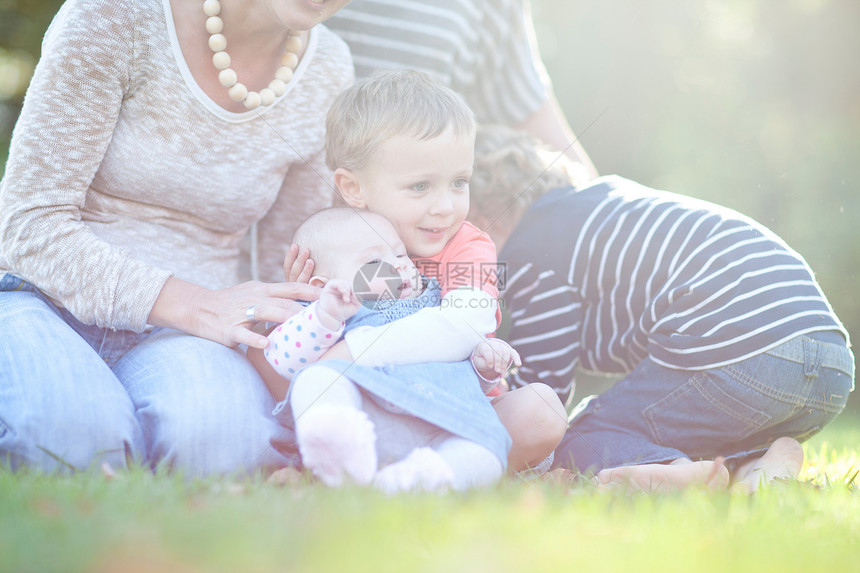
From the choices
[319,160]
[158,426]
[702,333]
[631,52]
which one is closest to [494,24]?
[319,160]

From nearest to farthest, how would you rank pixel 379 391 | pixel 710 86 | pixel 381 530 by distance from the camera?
pixel 381 530
pixel 379 391
pixel 710 86

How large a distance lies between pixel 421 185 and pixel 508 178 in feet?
1.91

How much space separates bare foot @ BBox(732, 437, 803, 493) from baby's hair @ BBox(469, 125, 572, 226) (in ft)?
3.08

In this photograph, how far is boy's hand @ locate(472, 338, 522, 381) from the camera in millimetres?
1692

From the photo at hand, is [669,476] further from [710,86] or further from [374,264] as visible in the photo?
[710,86]

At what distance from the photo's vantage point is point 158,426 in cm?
165

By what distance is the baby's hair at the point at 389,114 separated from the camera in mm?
1844

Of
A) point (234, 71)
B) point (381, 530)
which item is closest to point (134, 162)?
point (234, 71)

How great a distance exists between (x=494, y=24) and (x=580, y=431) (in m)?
1.42

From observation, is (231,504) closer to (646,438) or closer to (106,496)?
(106,496)

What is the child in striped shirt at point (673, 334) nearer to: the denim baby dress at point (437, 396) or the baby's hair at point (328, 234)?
the denim baby dress at point (437, 396)

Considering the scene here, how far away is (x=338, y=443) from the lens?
1424 millimetres

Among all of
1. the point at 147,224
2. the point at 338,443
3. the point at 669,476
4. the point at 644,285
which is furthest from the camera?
the point at 644,285

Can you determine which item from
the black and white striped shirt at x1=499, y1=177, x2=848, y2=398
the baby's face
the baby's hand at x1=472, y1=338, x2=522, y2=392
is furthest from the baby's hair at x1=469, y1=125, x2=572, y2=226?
the baby's hand at x1=472, y1=338, x2=522, y2=392
